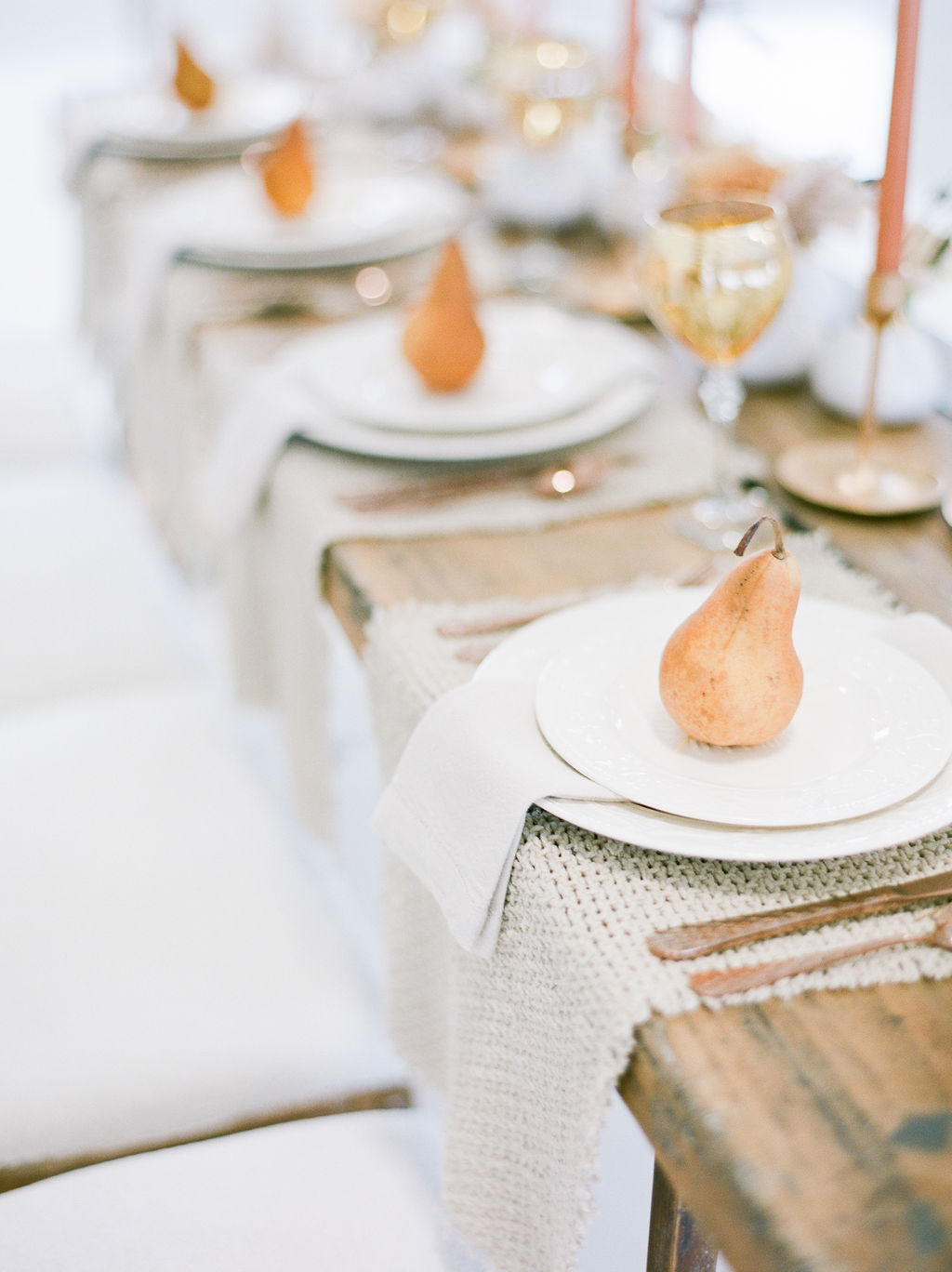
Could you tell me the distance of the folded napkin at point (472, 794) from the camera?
2.00ft

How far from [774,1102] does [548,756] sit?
196 mm

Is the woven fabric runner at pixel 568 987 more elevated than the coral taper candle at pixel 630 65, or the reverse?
the coral taper candle at pixel 630 65

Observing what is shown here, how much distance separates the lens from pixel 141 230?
4.97 ft

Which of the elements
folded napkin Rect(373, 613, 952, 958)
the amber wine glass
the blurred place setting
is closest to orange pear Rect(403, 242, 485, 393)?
the blurred place setting

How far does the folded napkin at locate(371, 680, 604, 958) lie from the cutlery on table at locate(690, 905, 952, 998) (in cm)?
10

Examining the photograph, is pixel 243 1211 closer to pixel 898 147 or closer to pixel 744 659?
pixel 744 659

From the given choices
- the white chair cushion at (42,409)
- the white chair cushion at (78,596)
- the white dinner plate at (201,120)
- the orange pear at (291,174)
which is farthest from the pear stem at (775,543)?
the white dinner plate at (201,120)

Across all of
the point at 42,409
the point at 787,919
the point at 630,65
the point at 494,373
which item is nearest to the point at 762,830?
the point at 787,919

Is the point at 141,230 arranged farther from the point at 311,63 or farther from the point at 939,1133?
the point at 939,1133

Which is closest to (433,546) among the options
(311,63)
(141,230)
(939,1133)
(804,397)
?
(804,397)

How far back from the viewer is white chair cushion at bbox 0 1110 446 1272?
733 mm

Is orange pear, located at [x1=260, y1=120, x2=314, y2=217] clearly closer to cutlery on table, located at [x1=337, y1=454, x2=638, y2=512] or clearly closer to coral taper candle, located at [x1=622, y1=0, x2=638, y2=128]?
coral taper candle, located at [x1=622, y1=0, x2=638, y2=128]

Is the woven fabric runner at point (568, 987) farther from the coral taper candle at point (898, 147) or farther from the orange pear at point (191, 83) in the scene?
the orange pear at point (191, 83)

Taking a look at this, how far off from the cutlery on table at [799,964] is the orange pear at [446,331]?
62 cm
